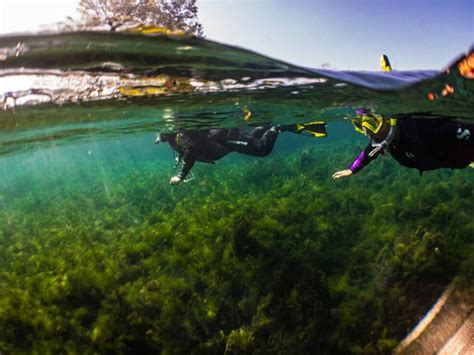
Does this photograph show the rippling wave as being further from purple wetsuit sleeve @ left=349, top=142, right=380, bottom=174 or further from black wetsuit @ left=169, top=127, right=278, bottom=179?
purple wetsuit sleeve @ left=349, top=142, right=380, bottom=174

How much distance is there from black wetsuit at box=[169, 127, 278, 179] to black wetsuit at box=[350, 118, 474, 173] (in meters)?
4.81

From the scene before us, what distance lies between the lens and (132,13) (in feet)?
23.6

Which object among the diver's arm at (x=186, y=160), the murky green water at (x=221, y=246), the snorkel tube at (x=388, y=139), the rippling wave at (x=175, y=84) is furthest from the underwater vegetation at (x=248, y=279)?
the rippling wave at (x=175, y=84)

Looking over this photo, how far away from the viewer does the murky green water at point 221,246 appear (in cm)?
623

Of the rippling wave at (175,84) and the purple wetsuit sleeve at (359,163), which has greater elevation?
the rippling wave at (175,84)

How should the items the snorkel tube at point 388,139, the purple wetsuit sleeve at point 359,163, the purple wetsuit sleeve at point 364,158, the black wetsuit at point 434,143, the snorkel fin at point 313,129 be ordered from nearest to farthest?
the black wetsuit at point 434,143 < the snorkel tube at point 388,139 < the purple wetsuit sleeve at point 364,158 < the purple wetsuit sleeve at point 359,163 < the snorkel fin at point 313,129

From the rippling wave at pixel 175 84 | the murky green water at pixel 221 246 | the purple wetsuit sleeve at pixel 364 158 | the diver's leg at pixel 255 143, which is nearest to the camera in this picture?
the rippling wave at pixel 175 84

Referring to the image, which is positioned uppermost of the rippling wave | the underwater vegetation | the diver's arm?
the rippling wave

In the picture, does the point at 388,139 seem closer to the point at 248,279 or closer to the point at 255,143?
the point at 248,279

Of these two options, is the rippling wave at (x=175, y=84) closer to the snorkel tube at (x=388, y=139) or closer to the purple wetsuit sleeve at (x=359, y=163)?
the snorkel tube at (x=388, y=139)

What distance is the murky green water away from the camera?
6.23 meters

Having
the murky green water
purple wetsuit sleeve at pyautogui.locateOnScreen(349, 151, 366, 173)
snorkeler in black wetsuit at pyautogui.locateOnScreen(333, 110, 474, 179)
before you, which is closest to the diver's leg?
the murky green water

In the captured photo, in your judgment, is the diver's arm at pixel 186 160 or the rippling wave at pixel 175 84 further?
the diver's arm at pixel 186 160

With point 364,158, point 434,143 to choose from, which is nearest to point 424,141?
point 434,143
